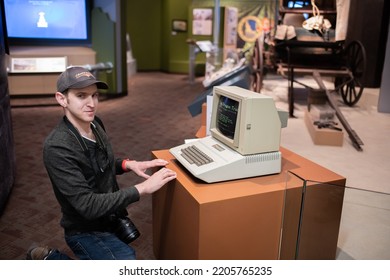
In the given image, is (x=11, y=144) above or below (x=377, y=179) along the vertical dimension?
above

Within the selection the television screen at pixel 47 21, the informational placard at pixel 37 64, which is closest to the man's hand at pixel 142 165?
the informational placard at pixel 37 64

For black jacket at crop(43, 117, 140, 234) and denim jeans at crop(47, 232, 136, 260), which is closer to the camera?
black jacket at crop(43, 117, 140, 234)

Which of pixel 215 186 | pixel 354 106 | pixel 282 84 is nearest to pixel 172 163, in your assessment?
pixel 215 186

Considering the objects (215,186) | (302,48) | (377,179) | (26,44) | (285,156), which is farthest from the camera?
(26,44)

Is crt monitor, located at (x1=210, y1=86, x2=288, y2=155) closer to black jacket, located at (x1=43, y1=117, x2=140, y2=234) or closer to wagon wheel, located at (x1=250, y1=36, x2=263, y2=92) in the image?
black jacket, located at (x1=43, y1=117, x2=140, y2=234)

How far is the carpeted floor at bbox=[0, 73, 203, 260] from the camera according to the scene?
262 cm

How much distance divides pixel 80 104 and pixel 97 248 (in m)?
0.61

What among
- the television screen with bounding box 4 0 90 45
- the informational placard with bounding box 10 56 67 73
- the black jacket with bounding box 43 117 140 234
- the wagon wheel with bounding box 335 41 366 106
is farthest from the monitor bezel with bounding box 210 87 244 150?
the television screen with bounding box 4 0 90 45

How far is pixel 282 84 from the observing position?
923cm

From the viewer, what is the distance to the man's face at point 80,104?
1.64m

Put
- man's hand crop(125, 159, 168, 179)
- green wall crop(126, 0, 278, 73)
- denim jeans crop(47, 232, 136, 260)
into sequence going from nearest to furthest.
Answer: denim jeans crop(47, 232, 136, 260) → man's hand crop(125, 159, 168, 179) → green wall crop(126, 0, 278, 73)

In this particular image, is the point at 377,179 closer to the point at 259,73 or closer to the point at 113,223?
the point at 113,223

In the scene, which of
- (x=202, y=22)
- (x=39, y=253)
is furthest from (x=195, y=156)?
(x=202, y=22)
